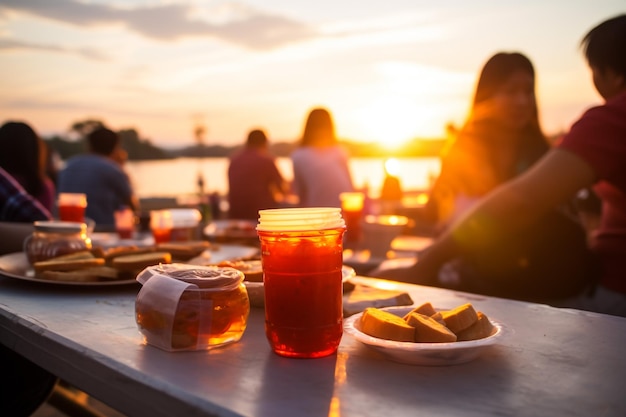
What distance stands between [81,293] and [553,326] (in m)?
1.07

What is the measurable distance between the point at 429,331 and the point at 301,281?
0.21 m

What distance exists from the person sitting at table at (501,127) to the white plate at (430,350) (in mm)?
1803

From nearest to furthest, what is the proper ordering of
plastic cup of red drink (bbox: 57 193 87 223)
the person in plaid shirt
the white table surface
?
the white table surface, the person in plaid shirt, plastic cup of red drink (bbox: 57 193 87 223)

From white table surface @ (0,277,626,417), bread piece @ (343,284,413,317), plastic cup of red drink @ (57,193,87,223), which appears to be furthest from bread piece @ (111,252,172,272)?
plastic cup of red drink @ (57,193,87,223)

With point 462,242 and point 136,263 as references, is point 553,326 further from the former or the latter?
point 136,263

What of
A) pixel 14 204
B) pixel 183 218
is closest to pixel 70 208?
pixel 14 204

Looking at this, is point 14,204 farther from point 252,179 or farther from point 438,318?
point 252,179

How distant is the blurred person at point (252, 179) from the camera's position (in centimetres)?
637

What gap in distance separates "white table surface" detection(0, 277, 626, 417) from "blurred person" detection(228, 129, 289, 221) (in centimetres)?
520

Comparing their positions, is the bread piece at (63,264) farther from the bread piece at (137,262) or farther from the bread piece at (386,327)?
the bread piece at (386,327)

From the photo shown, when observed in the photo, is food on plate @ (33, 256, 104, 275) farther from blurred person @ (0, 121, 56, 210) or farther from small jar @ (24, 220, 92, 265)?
blurred person @ (0, 121, 56, 210)

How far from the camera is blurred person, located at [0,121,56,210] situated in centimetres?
383

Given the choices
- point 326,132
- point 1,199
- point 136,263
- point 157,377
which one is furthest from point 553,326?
point 326,132

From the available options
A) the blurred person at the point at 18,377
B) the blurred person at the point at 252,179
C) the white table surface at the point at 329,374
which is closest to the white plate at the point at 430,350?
the white table surface at the point at 329,374
